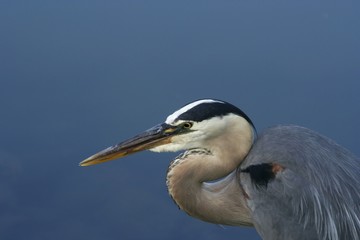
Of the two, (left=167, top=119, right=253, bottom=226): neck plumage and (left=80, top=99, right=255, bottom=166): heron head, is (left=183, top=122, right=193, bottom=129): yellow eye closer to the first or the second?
(left=80, top=99, right=255, bottom=166): heron head

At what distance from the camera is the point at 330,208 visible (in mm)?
3232

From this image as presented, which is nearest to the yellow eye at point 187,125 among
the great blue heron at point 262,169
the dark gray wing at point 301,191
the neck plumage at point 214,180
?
the great blue heron at point 262,169

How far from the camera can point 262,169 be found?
332 cm

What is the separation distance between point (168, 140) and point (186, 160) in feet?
0.51

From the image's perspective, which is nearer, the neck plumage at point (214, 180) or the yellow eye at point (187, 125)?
the yellow eye at point (187, 125)

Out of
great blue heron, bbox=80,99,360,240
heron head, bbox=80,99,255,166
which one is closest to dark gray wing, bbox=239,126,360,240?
great blue heron, bbox=80,99,360,240

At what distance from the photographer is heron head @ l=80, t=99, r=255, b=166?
328 cm

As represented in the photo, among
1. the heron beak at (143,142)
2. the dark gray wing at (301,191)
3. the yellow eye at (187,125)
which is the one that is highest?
the yellow eye at (187,125)

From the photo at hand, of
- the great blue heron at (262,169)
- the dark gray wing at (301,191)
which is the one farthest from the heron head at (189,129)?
the dark gray wing at (301,191)

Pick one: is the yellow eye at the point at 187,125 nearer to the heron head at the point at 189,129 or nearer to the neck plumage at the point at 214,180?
the heron head at the point at 189,129

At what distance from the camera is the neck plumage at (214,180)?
341cm

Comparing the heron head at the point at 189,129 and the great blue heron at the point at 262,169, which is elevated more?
the heron head at the point at 189,129

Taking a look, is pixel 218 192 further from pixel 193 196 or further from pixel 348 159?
pixel 348 159

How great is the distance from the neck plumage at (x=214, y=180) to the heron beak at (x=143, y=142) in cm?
17
